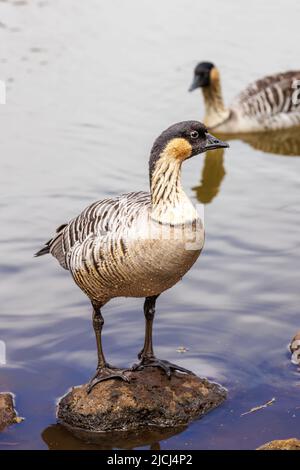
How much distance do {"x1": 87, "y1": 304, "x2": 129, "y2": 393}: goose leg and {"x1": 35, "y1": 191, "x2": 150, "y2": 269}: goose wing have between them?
1.59 ft

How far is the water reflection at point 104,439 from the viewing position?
6.79 metres

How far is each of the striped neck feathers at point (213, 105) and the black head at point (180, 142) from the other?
8424 millimetres

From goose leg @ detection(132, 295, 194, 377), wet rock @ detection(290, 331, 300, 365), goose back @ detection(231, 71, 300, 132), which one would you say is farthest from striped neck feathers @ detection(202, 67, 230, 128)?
goose leg @ detection(132, 295, 194, 377)

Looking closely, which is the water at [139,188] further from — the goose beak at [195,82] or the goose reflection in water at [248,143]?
the goose beak at [195,82]

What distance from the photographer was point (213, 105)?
1509cm

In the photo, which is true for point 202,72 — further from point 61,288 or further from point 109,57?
point 61,288

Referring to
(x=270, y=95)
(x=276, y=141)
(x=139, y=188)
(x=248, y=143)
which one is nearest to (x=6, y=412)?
(x=139, y=188)

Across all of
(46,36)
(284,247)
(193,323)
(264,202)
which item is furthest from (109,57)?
(193,323)

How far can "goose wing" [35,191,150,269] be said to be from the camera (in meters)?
6.60

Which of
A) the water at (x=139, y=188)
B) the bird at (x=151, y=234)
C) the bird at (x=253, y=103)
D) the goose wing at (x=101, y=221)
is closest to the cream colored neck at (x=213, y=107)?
the bird at (x=253, y=103)

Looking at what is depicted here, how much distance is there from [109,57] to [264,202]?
6.13 m

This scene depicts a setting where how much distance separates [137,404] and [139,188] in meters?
5.17

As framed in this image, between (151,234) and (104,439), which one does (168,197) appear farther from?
(104,439)

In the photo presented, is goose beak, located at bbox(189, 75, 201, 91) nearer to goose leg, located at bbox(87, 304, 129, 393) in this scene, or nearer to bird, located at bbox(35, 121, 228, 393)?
bird, located at bbox(35, 121, 228, 393)
